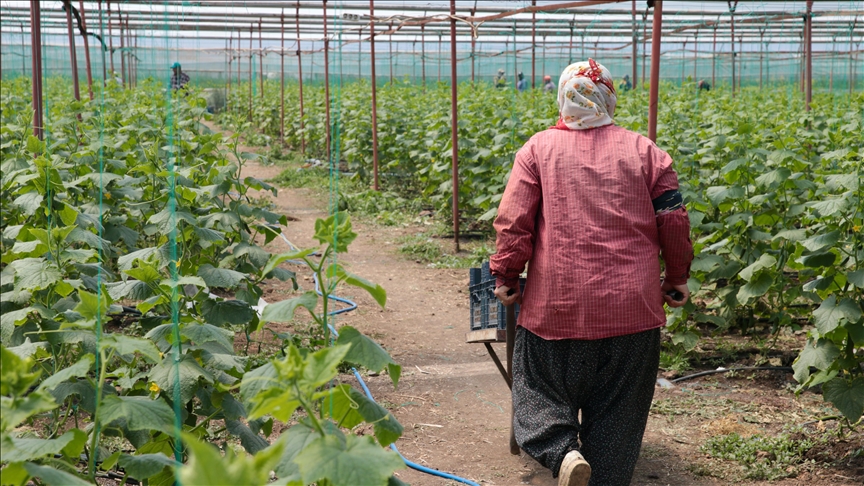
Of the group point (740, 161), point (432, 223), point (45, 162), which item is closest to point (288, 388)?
point (45, 162)

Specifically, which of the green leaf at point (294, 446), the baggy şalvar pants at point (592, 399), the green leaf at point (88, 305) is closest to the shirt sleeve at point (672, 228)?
Answer: the baggy şalvar pants at point (592, 399)

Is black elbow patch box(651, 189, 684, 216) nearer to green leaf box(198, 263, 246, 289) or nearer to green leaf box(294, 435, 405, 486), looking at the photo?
green leaf box(198, 263, 246, 289)

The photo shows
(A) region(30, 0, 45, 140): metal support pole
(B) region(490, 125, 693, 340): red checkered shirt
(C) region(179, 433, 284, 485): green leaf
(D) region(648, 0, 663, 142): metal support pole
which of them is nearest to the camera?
(C) region(179, 433, 284, 485): green leaf

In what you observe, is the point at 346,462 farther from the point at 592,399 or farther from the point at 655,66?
the point at 655,66

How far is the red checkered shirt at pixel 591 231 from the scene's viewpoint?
3154 millimetres

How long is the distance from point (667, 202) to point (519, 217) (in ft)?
1.80

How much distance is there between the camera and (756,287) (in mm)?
4895

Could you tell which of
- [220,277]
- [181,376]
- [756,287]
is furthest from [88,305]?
[756,287]

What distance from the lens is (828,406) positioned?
4.48 metres

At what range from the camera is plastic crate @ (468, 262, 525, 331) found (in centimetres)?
413

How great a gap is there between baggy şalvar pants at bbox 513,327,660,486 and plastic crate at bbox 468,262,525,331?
0.75 m

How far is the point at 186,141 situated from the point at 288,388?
171 inches

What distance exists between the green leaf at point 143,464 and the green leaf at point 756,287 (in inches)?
145

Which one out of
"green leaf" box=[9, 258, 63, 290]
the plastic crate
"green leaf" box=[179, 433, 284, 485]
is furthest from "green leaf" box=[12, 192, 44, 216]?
"green leaf" box=[179, 433, 284, 485]
